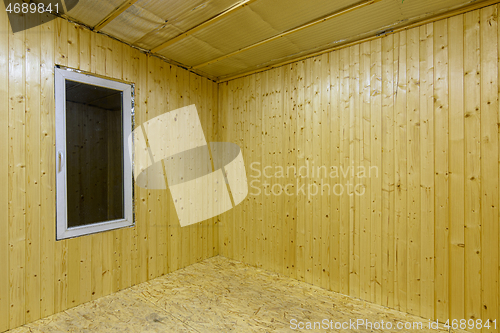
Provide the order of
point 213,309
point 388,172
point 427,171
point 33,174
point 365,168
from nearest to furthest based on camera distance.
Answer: point 33,174, point 427,171, point 213,309, point 388,172, point 365,168

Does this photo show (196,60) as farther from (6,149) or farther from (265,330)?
(265,330)

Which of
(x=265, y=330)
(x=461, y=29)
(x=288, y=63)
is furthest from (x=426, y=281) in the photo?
(x=288, y=63)

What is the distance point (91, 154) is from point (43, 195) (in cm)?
63

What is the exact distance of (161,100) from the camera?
3426 mm

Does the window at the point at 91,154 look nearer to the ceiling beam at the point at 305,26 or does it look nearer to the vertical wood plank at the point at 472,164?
the ceiling beam at the point at 305,26

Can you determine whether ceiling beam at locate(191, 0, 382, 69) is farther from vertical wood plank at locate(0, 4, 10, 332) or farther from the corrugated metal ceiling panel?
vertical wood plank at locate(0, 4, 10, 332)

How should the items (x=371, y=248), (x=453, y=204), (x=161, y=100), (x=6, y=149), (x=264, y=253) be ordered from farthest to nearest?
(x=264, y=253) → (x=161, y=100) → (x=371, y=248) → (x=453, y=204) → (x=6, y=149)

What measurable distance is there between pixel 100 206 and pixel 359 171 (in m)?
2.84

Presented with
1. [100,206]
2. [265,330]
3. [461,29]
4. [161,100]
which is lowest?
[265,330]

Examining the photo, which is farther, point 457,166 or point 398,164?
point 398,164

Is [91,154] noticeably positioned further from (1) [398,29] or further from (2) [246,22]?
(1) [398,29]

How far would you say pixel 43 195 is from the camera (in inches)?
95.7

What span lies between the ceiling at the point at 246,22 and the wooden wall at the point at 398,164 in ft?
0.73

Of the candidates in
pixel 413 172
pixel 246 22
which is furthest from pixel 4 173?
pixel 413 172
